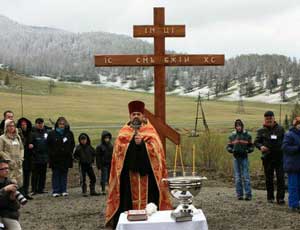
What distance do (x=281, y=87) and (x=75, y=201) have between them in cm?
15671

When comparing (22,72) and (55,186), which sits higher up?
(22,72)

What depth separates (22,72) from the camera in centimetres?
17475

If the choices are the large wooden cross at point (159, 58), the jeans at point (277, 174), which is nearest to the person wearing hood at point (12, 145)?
the large wooden cross at point (159, 58)

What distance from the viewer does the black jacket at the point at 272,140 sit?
Answer: 37.7 ft

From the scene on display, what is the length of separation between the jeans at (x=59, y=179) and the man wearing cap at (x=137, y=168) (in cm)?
507

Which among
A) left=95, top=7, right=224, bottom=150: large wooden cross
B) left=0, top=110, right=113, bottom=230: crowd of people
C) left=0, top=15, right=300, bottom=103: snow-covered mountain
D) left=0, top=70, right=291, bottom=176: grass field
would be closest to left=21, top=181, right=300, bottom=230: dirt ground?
left=0, top=110, right=113, bottom=230: crowd of people

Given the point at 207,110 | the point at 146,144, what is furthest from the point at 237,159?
the point at 207,110

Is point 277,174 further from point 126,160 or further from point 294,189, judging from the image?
point 126,160

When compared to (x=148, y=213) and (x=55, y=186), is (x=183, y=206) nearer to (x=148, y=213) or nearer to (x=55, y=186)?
(x=148, y=213)

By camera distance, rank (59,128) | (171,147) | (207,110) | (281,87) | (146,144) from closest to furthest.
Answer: (146,144), (59,128), (171,147), (207,110), (281,87)

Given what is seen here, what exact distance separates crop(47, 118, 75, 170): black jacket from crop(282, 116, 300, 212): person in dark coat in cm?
508

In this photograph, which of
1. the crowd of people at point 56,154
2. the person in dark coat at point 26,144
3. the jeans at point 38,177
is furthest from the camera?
the jeans at point 38,177

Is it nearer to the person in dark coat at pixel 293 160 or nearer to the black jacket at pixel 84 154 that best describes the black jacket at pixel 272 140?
the person in dark coat at pixel 293 160

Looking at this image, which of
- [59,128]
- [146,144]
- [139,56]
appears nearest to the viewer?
[146,144]
